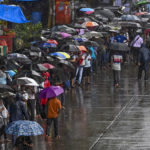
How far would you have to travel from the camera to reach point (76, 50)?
83.7 ft

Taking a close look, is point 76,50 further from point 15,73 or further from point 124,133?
point 124,133

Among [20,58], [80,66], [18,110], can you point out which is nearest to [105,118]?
[20,58]

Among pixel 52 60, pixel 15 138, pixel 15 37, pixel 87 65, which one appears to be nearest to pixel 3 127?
pixel 15 138

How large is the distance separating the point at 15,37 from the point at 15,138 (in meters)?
13.3

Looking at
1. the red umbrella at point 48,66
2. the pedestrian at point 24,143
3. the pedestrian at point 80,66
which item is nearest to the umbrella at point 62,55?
the pedestrian at point 80,66

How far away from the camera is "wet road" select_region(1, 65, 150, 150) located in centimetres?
1562

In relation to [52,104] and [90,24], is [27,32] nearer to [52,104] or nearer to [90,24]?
[90,24]

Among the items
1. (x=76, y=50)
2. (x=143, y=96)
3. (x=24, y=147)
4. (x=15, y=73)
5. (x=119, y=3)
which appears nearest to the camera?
(x=24, y=147)

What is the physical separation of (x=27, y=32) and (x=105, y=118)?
11.3m

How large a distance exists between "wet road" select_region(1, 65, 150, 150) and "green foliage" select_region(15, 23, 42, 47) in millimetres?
3541

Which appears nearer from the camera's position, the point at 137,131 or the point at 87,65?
the point at 137,131

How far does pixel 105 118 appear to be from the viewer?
753 inches

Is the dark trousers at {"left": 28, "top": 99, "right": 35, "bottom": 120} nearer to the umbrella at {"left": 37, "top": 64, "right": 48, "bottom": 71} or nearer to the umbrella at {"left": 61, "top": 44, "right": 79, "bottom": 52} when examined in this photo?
the umbrella at {"left": 37, "top": 64, "right": 48, "bottom": 71}

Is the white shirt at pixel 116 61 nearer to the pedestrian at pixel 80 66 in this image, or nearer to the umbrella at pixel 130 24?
the pedestrian at pixel 80 66
